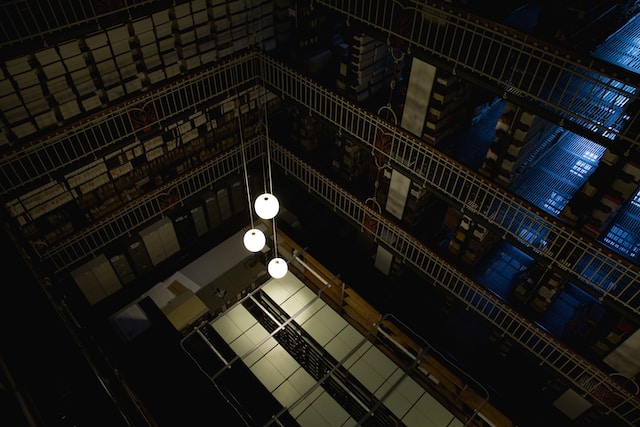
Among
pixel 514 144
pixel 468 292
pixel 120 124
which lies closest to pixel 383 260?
pixel 468 292

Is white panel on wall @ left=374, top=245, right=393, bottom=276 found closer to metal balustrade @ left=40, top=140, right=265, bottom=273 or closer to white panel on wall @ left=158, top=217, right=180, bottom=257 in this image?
metal balustrade @ left=40, top=140, right=265, bottom=273

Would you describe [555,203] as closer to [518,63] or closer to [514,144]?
[514,144]

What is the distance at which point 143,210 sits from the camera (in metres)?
9.78

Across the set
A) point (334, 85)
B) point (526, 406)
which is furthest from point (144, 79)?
point (526, 406)

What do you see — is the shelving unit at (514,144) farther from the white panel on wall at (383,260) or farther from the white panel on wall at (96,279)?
the white panel on wall at (96,279)

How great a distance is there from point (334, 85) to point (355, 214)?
2.73 metres

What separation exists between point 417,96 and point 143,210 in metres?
6.12

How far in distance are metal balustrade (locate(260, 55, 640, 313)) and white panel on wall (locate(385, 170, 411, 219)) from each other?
0.68m

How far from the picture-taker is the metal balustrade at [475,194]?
6.42 metres

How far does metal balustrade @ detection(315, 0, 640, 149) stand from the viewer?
17.7 ft

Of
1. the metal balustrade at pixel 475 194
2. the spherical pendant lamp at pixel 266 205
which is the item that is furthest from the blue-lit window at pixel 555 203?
the spherical pendant lamp at pixel 266 205

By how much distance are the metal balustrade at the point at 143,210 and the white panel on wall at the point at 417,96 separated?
4.26 m

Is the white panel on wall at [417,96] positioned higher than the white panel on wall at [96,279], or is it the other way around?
the white panel on wall at [96,279]

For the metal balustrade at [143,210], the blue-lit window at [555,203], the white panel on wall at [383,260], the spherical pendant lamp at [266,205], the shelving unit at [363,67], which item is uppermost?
the metal balustrade at [143,210]
